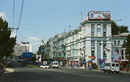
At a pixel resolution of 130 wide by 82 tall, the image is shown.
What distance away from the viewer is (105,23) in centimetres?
9206

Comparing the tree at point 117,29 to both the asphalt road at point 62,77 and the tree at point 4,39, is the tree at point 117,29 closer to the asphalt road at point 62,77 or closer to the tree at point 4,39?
the tree at point 4,39

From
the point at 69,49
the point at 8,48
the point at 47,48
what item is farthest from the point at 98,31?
the point at 47,48

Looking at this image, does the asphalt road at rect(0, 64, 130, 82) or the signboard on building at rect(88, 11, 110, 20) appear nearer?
the asphalt road at rect(0, 64, 130, 82)

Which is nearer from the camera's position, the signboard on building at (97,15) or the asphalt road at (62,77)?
the asphalt road at (62,77)

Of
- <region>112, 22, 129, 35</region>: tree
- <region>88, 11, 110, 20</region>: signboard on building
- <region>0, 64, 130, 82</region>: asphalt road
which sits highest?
<region>88, 11, 110, 20</region>: signboard on building

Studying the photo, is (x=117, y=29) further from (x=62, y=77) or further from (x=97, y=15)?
(x=62, y=77)

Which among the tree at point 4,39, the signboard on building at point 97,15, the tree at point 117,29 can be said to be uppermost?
the signboard on building at point 97,15

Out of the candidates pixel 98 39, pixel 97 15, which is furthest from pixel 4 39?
pixel 97 15

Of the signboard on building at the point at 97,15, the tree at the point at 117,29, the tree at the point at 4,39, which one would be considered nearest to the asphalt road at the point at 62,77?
the tree at the point at 4,39

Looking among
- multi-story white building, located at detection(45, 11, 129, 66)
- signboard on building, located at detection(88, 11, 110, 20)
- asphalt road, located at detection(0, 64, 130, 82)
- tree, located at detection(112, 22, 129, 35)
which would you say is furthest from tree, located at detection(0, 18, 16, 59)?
tree, located at detection(112, 22, 129, 35)

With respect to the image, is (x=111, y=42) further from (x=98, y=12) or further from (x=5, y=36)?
(x=5, y=36)

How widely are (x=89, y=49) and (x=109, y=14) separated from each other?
12886 millimetres

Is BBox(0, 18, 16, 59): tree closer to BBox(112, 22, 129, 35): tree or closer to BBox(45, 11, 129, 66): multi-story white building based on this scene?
BBox(45, 11, 129, 66): multi-story white building

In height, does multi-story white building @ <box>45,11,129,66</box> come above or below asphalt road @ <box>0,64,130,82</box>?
above
